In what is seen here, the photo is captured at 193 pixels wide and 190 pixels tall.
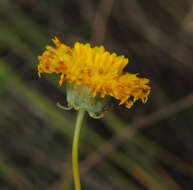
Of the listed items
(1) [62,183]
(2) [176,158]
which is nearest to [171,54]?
(2) [176,158]

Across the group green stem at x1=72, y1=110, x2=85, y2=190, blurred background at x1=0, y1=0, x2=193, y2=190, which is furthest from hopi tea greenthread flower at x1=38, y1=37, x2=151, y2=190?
blurred background at x1=0, y1=0, x2=193, y2=190

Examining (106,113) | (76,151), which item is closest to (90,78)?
(76,151)


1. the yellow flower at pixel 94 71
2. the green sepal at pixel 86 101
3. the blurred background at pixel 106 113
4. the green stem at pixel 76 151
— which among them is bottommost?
the green stem at pixel 76 151

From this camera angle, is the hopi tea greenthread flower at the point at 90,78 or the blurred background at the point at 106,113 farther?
the blurred background at the point at 106,113

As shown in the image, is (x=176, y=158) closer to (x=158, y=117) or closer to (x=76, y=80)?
(x=158, y=117)

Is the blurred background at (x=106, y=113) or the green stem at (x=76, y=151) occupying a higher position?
the blurred background at (x=106, y=113)

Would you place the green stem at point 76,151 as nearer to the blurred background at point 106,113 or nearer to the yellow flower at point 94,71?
the yellow flower at point 94,71

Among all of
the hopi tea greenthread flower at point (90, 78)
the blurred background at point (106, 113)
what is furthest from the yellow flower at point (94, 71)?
the blurred background at point (106, 113)
